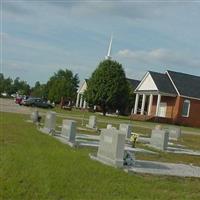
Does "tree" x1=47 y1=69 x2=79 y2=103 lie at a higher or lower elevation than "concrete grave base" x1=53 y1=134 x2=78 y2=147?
higher

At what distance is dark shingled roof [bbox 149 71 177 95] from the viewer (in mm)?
63688

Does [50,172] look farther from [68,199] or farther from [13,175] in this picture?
[68,199]

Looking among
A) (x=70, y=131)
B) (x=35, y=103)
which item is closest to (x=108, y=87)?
(x=35, y=103)

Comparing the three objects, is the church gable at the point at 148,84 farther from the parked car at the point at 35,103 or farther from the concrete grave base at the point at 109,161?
the concrete grave base at the point at 109,161

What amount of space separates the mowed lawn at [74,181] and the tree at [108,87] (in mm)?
45602

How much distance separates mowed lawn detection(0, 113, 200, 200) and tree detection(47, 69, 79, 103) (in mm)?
81019

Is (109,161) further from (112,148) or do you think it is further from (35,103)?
(35,103)

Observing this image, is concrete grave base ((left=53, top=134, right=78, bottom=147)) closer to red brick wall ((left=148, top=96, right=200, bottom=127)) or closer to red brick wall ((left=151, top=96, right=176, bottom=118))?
red brick wall ((left=148, top=96, right=200, bottom=127))

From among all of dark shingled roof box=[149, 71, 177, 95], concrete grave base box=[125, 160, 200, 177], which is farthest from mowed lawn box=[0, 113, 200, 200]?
dark shingled roof box=[149, 71, 177, 95]

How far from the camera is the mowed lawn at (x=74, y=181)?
8.84 meters

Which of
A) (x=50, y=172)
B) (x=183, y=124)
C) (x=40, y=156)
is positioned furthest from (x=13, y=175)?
(x=183, y=124)

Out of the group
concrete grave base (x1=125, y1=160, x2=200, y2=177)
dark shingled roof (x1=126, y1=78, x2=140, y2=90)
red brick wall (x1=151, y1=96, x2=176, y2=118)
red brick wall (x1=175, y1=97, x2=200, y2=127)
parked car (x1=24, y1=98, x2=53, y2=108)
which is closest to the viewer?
concrete grave base (x1=125, y1=160, x2=200, y2=177)

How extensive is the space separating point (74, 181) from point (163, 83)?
5573 cm

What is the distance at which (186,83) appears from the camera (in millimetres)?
66312
